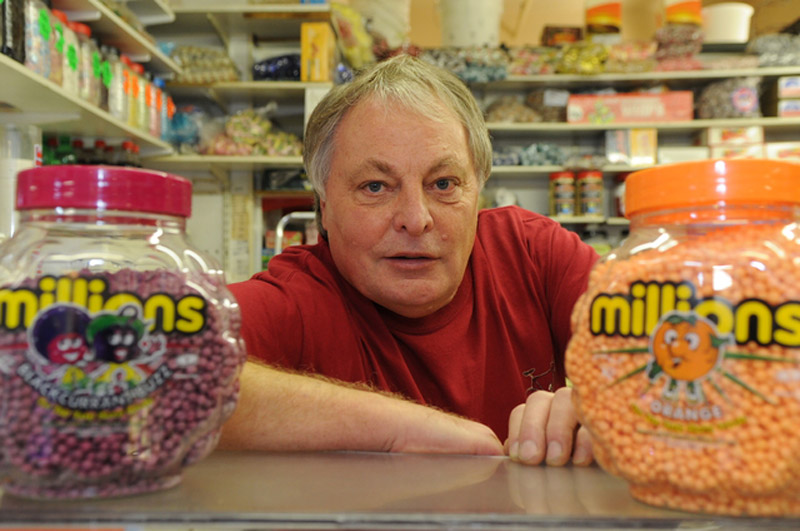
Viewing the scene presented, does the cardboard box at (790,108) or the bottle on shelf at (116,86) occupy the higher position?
the cardboard box at (790,108)

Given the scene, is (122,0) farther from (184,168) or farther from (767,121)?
(767,121)

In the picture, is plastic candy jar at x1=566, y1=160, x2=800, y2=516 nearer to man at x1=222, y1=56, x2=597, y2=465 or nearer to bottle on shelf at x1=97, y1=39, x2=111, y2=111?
man at x1=222, y1=56, x2=597, y2=465

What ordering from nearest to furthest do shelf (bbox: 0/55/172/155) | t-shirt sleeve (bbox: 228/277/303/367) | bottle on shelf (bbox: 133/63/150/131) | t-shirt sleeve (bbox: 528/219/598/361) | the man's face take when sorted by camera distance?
t-shirt sleeve (bbox: 228/277/303/367) → the man's face → t-shirt sleeve (bbox: 528/219/598/361) → shelf (bbox: 0/55/172/155) → bottle on shelf (bbox: 133/63/150/131)

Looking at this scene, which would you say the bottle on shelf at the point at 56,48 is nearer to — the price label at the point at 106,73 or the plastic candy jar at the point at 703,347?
the price label at the point at 106,73

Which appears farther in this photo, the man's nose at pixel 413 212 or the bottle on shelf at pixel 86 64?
the bottle on shelf at pixel 86 64

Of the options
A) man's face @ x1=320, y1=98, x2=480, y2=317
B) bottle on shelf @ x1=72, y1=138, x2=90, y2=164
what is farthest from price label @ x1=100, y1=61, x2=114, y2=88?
man's face @ x1=320, y1=98, x2=480, y2=317

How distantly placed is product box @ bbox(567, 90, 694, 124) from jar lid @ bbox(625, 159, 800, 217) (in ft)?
11.0

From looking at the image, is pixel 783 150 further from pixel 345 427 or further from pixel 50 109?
pixel 345 427

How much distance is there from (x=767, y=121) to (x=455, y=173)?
3092 mm

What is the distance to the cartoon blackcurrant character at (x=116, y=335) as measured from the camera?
1.31 feet

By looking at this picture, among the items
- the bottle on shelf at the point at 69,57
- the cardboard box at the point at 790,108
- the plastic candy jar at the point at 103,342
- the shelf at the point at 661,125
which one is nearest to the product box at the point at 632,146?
the shelf at the point at 661,125

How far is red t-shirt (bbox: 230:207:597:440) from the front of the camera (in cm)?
111

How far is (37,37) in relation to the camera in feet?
6.40

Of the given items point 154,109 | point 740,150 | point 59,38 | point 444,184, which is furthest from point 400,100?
point 740,150
